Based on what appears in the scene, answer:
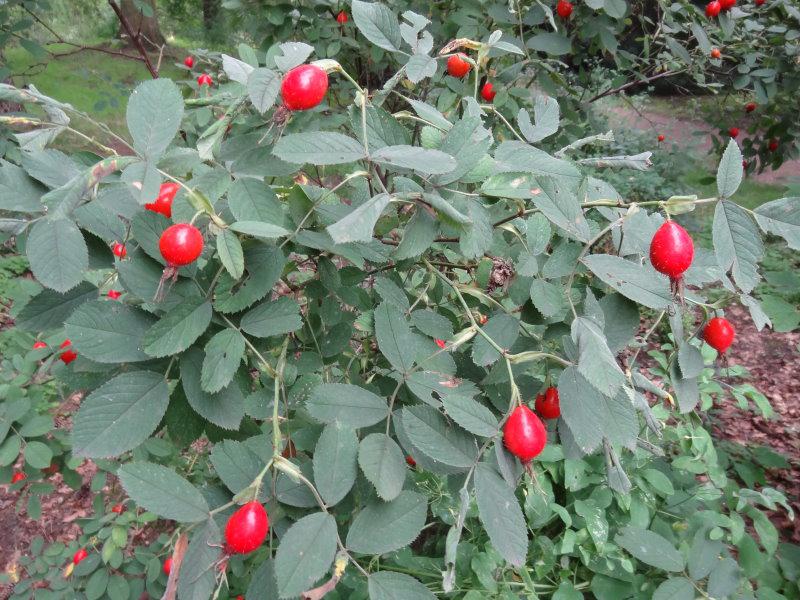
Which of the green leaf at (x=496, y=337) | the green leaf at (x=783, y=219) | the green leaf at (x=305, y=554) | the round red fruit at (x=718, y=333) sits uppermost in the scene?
the green leaf at (x=783, y=219)

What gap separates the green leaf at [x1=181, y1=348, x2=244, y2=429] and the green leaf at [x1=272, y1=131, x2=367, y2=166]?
272 mm

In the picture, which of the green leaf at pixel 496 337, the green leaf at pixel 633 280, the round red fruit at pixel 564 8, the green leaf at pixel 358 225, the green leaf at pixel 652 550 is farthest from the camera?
the round red fruit at pixel 564 8

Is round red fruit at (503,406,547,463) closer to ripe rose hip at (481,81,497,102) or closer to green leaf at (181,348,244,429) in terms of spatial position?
green leaf at (181,348,244,429)

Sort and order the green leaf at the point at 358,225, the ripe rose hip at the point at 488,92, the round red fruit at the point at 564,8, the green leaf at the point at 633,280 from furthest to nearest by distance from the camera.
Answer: the round red fruit at the point at 564,8, the ripe rose hip at the point at 488,92, the green leaf at the point at 633,280, the green leaf at the point at 358,225

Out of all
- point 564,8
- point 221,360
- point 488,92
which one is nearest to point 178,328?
point 221,360

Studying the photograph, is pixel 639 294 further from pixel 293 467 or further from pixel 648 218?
pixel 293 467

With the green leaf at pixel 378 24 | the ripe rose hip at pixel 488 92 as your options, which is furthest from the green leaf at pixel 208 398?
the ripe rose hip at pixel 488 92

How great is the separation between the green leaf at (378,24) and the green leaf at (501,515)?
0.61 metres

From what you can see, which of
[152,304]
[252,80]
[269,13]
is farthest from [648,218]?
[269,13]

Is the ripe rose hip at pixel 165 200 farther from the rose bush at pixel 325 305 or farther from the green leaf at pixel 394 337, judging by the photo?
the green leaf at pixel 394 337

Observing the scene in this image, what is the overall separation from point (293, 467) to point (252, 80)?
1.46 feet

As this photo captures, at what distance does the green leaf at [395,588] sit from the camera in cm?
66

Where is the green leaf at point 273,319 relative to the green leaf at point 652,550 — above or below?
above

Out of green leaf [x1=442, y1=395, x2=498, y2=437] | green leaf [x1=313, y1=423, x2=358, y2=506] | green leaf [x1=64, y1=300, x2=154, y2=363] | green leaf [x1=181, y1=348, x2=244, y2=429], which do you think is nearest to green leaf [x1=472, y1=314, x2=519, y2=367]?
green leaf [x1=442, y1=395, x2=498, y2=437]
